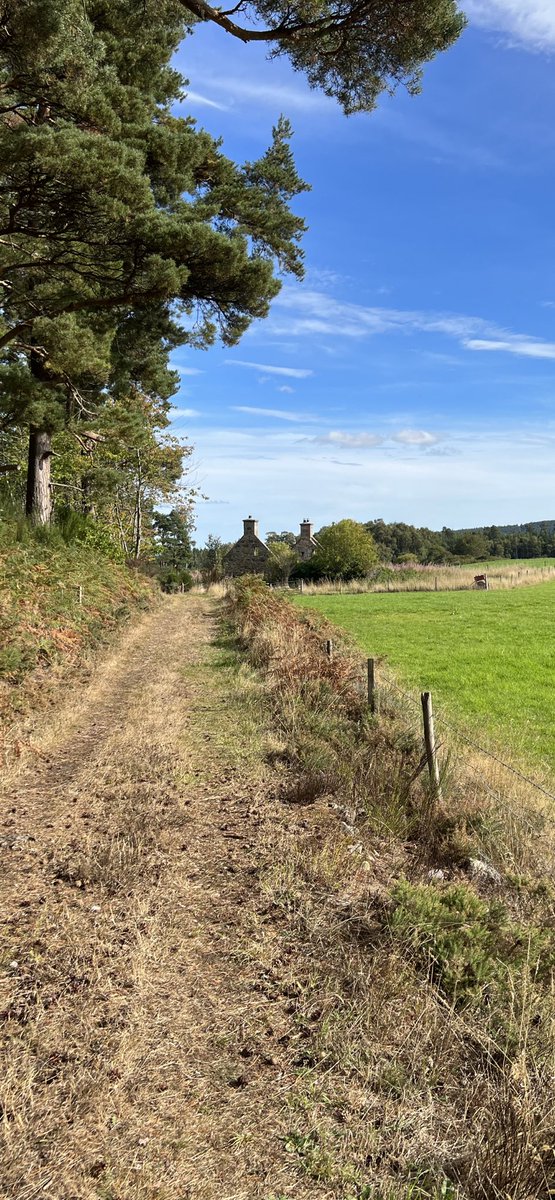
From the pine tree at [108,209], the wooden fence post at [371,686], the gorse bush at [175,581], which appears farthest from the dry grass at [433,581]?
the wooden fence post at [371,686]

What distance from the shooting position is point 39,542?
41.4 feet

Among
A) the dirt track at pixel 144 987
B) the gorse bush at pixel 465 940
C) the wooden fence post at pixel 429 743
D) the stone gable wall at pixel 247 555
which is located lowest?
the dirt track at pixel 144 987

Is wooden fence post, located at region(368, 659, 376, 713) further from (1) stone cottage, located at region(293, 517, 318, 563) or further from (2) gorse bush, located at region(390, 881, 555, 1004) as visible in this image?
(1) stone cottage, located at region(293, 517, 318, 563)

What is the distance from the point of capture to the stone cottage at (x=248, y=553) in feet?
177

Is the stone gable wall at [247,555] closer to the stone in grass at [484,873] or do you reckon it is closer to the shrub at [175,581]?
the shrub at [175,581]

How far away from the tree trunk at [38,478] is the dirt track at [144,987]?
32.0 feet

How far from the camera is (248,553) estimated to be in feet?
179

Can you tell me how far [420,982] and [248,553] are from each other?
52.3 meters

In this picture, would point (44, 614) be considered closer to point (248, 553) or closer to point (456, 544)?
point (248, 553)

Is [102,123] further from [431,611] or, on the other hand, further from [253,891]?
[431,611]

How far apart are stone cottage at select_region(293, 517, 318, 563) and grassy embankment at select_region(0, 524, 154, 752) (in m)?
50.3

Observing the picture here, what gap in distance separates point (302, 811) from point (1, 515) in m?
9.94

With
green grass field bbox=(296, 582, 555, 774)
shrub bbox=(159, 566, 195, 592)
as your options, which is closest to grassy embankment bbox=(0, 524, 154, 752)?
green grass field bbox=(296, 582, 555, 774)

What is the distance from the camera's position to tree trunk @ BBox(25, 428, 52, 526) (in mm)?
13805
